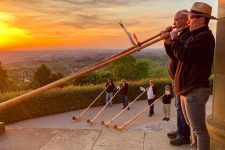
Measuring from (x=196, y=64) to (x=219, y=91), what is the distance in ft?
4.66

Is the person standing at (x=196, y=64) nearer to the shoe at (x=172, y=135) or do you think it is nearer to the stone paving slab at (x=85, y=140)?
the stone paving slab at (x=85, y=140)

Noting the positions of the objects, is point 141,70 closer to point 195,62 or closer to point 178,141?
point 178,141

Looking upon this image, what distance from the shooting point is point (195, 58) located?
380 centimetres

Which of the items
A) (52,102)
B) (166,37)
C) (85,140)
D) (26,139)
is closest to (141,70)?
(52,102)

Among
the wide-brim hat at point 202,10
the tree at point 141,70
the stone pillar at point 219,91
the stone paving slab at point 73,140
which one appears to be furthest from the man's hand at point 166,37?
the tree at point 141,70

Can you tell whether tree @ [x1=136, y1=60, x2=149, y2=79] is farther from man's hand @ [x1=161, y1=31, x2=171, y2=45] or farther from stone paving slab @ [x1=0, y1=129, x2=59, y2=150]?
man's hand @ [x1=161, y1=31, x2=171, y2=45]

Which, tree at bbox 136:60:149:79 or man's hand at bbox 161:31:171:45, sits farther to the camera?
tree at bbox 136:60:149:79

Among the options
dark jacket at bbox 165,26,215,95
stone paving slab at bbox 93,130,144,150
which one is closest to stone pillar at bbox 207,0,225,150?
dark jacket at bbox 165,26,215,95

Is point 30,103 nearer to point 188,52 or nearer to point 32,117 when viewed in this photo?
point 32,117

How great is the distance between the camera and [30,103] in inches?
591

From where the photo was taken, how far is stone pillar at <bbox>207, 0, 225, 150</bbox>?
4.95 m

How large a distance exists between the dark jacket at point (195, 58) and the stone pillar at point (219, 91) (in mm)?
1058

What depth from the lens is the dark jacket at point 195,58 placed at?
12.4 ft

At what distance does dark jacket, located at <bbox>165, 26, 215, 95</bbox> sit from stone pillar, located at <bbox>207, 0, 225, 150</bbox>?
106 cm
